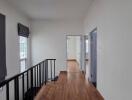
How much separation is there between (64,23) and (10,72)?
13.1 ft

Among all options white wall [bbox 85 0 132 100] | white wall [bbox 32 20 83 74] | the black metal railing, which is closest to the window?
white wall [bbox 32 20 83 74]

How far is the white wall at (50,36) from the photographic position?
26.0 ft

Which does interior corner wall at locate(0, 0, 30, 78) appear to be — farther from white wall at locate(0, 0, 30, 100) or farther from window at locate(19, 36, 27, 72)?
window at locate(19, 36, 27, 72)

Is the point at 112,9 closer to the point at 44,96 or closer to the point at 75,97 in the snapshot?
the point at 75,97

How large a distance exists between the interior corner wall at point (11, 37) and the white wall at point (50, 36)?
2008mm

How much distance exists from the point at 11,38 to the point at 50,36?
9.81 feet

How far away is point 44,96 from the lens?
3.98 meters

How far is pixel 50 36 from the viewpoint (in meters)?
7.96

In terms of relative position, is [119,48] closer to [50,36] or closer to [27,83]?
[27,83]

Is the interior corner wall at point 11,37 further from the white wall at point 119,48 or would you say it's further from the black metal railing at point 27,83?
the white wall at point 119,48

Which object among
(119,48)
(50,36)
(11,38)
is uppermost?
(50,36)

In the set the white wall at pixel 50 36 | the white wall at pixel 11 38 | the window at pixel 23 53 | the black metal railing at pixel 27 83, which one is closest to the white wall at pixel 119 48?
the black metal railing at pixel 27 83

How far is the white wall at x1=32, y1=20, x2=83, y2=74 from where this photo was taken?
793 cm

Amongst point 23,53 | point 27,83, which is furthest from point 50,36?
point 27,83
